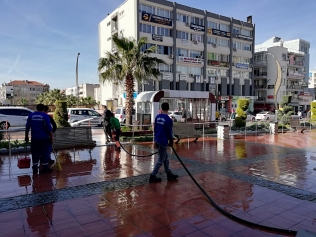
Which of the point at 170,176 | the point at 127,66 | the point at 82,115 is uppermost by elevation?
the point at 127,66

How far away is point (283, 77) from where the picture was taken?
54844mm

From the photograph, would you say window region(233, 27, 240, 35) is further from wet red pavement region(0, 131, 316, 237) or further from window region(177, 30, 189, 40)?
wet red pavement region(0, 131, 316, 237)

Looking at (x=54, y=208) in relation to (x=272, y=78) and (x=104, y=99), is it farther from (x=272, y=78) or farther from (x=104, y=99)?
(x=272, y=78)

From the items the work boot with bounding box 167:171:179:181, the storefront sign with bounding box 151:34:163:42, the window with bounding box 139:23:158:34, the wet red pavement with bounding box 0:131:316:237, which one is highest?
the window with bounding box 139:23:158:34

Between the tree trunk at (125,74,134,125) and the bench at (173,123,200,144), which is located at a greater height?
the tree trunk at (125,74,134,125)

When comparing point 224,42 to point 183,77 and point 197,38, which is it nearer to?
point 197,38

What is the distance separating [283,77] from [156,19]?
3310cm

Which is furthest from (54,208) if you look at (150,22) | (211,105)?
(150,22)

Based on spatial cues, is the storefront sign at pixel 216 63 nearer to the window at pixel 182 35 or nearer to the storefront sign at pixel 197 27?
the storefront sign at pixel 197 27

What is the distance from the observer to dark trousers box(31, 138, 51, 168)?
636 cm

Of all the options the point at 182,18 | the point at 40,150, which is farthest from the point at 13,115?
the point at 182,18

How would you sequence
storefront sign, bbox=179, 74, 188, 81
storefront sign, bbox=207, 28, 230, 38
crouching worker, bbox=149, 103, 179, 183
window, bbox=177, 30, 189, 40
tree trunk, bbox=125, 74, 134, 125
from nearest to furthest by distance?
crouching worker, bbox=149, 103, 179, 183 < tree trunk, bbox=125, 74, 134, 125 < window, bbox=177, 30, 189, 40 < storefront sign, bbox=179, 74, 188, 81 < storefront sign, bbox=207, 28, 230, 38

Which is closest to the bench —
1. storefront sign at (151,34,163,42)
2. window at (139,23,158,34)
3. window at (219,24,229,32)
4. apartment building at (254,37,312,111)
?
window at (139,23,158,34)

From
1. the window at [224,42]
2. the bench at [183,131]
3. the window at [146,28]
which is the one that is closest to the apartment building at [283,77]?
the window at [224,42]
